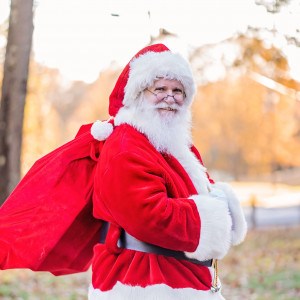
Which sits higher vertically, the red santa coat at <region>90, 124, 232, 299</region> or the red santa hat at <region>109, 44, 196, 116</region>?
the red santa hat at <region>109, 44, 196, 116</region>

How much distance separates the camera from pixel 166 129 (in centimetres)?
257

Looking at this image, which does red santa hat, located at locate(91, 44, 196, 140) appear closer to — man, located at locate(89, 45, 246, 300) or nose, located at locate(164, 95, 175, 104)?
man, located at locate(89, 45, 246, 300)

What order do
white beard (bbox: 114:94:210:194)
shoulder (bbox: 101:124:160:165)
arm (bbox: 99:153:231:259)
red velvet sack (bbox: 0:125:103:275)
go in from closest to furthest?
arm (bbox: 99:153:231:259) < shoulder (bbox: 101:124:160:165) < white beard (bbox: 114:94:210:194) < red velvet sack (bbox: 0:125:103:275)

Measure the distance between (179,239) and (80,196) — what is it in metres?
0.71

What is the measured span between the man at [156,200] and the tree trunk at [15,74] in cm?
324

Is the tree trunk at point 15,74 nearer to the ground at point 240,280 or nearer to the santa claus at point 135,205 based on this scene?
the ground at point 240,280

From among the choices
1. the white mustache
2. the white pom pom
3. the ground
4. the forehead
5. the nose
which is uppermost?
the forehead

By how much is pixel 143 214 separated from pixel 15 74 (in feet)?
13.0

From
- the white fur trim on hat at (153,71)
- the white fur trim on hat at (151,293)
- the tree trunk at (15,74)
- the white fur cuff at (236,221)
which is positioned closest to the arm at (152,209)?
the white fur trim on hat at (151,293)

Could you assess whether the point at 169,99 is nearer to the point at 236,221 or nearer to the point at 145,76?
the point at 145,76

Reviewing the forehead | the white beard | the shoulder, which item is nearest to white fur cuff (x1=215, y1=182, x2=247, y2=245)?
the white beard

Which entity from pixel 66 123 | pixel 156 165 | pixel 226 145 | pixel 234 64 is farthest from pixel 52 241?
pixel 66 123

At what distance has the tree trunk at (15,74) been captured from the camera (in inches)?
221

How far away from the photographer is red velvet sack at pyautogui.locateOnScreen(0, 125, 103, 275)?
8.64ft
